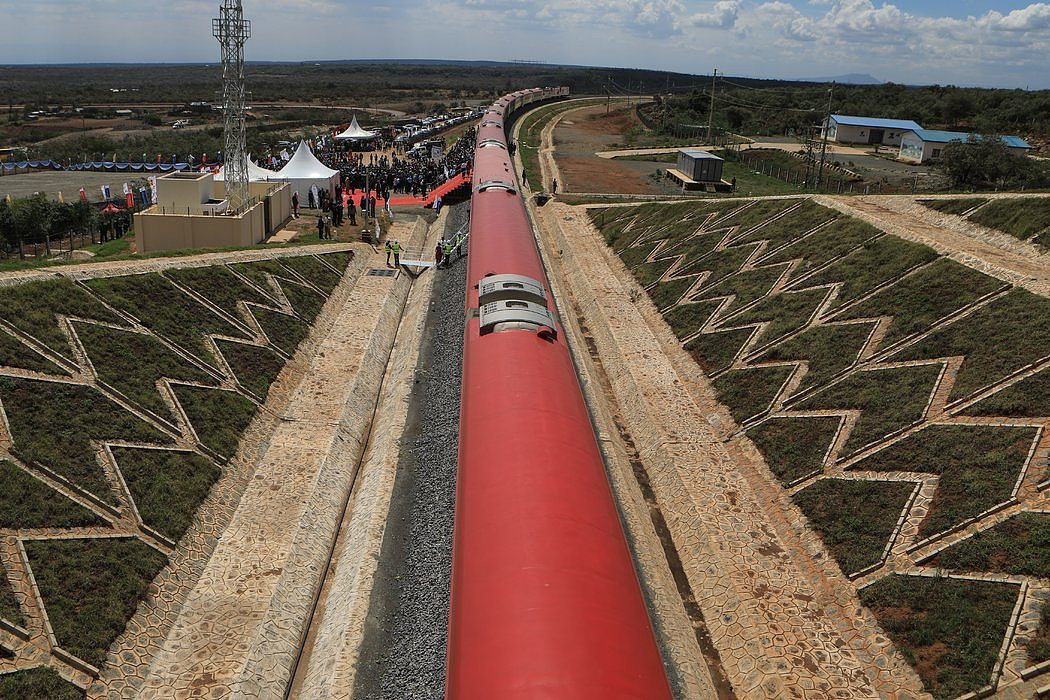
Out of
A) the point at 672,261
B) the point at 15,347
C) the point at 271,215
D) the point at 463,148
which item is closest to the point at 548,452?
the point at 15,347

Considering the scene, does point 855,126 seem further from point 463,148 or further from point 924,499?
point 924,499

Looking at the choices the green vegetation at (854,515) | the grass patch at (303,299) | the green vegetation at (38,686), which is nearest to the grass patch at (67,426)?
the green vegetation at (38,686)

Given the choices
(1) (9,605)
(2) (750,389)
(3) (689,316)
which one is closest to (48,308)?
(1) (9,605)

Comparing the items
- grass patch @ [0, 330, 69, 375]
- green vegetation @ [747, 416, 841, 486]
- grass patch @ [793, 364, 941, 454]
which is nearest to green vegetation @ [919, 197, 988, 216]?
grass patch @ [793, 364, 941, 454]

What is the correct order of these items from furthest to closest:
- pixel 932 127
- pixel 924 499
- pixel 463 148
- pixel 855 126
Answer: pixel 932 127, pixel 855 126, pixel 463 148, pixel 924 499

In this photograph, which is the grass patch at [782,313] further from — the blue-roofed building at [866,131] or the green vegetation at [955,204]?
the blue-roofed building at [866,131]

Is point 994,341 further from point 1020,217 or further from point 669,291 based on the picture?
point 669,291
